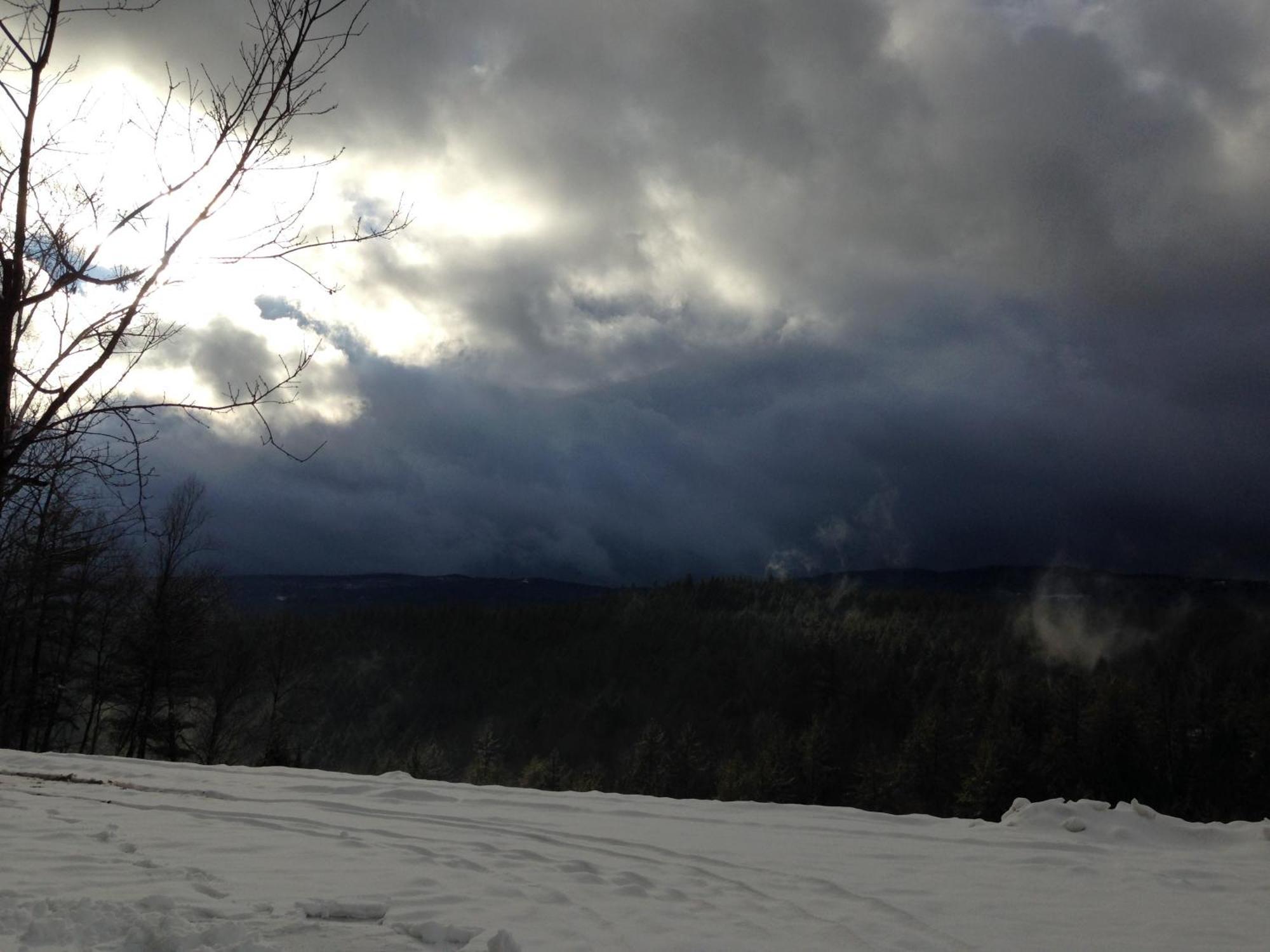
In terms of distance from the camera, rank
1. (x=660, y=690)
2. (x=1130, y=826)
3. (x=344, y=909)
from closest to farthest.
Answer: (x=344, y=909)
(x=1130, y=826)
(x=660, y=690)

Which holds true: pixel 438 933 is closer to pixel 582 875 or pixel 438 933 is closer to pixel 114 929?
pixel 114 929

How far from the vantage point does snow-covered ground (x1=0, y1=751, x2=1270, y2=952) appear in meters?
4.67

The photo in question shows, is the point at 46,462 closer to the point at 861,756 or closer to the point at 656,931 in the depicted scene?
the point at 656,931

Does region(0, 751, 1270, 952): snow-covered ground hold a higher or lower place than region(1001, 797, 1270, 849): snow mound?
lower

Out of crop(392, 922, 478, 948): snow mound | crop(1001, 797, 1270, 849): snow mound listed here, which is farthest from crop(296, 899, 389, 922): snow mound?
crop(1001, 797, 1270, 849): snow mound

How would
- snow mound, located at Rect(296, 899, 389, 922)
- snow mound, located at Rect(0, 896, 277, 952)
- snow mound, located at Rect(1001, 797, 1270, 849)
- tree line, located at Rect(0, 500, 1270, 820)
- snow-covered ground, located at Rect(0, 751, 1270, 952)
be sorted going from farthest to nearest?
tree line, located at Rect(0, 500, 1270, 820)
snow mound, located at Rect(1001, 797, 1270, 849)
snow mound, located at Rect(296, 899, 389, 922)
snow-covered ground, located at Rect(0, 751, 1270, 952)
snow mound, located at Rect(0, 896, 277, 952)

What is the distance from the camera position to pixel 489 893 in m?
5.57

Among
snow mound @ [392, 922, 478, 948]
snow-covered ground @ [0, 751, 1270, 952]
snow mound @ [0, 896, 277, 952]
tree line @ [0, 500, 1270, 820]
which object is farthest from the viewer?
tree line @ [0, 500, 1270, 820]

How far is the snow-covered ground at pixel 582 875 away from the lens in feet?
15.3

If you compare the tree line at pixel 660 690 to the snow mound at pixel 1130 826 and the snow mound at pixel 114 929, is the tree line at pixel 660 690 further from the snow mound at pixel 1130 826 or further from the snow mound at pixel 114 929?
the snow mound at pixel 1130 826

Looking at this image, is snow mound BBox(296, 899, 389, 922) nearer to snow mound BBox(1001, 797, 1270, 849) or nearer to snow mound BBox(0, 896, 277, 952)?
snow mound BBox(0, 896, 277, 952)

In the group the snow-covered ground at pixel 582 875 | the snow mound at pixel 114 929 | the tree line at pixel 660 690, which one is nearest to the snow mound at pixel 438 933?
the snow-covered ground at pixel 582 875

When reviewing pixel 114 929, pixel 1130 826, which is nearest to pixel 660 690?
pixel 1130 826

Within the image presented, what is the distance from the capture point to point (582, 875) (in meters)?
6.21
